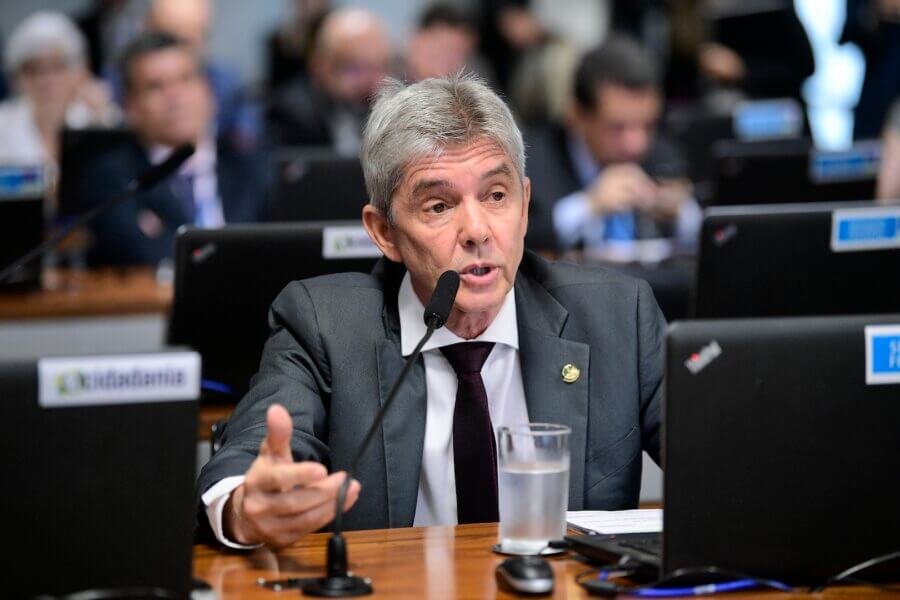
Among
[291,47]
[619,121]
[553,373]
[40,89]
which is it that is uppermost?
[291,47]

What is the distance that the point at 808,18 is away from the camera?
7.96m

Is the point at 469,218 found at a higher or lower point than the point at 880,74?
lower

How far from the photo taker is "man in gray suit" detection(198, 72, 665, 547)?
6.24ft

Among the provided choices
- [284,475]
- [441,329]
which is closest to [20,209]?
[441,329]

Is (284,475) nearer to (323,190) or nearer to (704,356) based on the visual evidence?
(704,356)

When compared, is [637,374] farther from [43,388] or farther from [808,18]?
[808,18]

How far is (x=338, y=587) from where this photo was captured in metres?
1.46

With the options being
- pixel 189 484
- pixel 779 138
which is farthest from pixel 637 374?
pixel 779 138

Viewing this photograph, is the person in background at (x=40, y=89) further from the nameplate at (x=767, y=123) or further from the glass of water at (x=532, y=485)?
the glass of water at (x=532, y=485)

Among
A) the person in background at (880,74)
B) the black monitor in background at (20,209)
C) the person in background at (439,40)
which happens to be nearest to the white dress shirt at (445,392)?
the black monitor in background at (20,209)

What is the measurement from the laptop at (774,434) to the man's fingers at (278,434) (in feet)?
1.43

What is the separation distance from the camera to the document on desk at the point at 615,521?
5.40ft

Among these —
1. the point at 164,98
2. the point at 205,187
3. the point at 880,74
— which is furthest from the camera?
the point at 880,74

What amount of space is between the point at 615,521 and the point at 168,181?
3.14m
